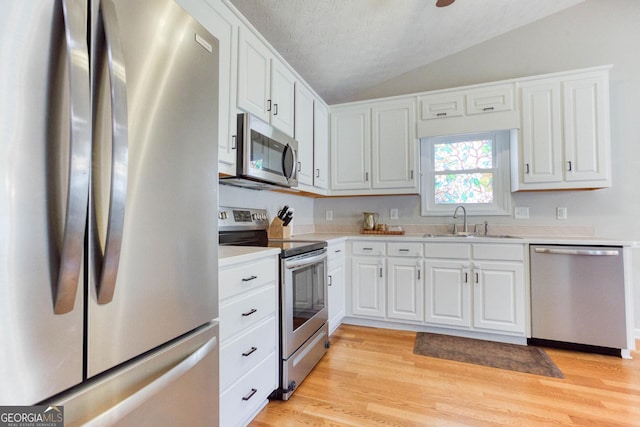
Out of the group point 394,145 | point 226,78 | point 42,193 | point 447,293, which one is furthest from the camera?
point 394,145

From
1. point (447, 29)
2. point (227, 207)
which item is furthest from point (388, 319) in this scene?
point (447, 29)

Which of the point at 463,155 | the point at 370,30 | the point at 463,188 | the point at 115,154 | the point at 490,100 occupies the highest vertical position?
the point at 370,30

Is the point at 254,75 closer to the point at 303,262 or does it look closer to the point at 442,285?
the point at 303,262

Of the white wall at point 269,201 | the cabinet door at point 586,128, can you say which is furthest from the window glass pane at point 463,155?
the white wall at point 269,201

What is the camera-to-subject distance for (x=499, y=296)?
99.1 inches

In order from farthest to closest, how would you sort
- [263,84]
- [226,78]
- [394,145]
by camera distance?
1. [394,145]
2. [263,84]
3. [226,78]

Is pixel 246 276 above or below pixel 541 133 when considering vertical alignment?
below

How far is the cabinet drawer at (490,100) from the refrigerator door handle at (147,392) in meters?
2.95

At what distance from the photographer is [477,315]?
2570 millimetres

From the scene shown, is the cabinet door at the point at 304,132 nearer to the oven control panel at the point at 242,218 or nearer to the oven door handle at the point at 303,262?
the oven control panel at the point at 242,218

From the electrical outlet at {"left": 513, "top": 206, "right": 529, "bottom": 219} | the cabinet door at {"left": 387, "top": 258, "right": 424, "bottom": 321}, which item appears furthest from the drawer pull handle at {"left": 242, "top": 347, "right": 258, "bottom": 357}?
the electrical outlet at {"left": 513, "top": 206, "right": 529, "bottom": 219}

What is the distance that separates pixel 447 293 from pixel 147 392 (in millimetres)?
2470

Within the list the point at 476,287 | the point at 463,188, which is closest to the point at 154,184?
the point at 476,287

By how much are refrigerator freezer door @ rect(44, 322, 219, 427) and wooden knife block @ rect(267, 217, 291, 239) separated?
1507mm
